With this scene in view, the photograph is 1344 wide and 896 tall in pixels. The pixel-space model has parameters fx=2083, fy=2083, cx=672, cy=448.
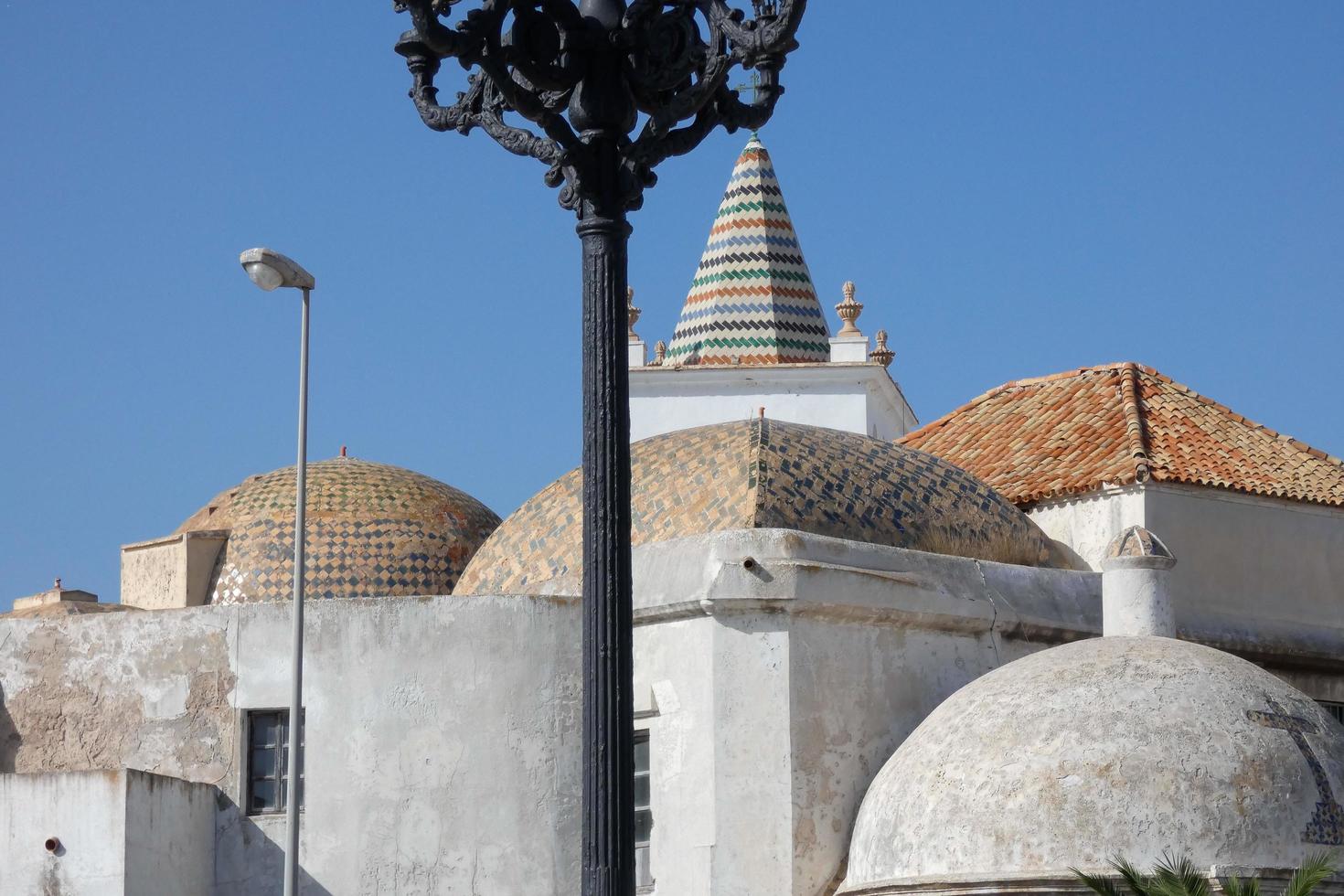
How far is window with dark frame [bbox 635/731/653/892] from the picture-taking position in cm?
1409

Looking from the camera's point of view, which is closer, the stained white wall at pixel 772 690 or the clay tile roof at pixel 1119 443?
the stained white wall at pixel 772 690

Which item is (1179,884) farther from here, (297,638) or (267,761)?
(267,761)

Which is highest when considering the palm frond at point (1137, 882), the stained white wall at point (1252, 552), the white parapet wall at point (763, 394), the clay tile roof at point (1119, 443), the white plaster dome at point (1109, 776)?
the white parapet wall at point (763, 394)

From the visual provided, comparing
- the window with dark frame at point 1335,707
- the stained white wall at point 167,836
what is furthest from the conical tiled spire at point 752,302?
the stained white wall at point 167,836

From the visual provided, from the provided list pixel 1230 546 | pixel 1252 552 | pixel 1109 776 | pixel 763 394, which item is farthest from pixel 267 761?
pixel 763 394

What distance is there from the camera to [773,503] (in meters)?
14.6

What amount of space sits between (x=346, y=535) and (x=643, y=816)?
191 inches

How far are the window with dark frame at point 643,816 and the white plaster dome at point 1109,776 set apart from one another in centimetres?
155

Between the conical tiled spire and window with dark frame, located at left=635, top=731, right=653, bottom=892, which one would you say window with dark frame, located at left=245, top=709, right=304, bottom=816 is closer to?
window with dark frame, located at left=635, top=731, right=653, bottom=892

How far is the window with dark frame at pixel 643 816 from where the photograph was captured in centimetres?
1409

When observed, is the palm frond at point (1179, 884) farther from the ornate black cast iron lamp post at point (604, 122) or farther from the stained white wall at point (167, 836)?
the stained white wall at point (167, 836)

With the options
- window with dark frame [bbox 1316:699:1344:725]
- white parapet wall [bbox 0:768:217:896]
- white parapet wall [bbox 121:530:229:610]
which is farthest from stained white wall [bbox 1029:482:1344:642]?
white parapet wall [bbox 0:768:217:896]

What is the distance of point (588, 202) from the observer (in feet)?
23.0

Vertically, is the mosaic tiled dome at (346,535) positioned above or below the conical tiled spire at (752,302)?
below
